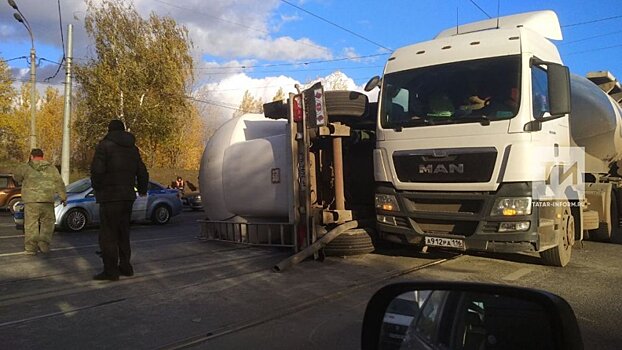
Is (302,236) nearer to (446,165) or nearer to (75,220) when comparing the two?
(446,165)

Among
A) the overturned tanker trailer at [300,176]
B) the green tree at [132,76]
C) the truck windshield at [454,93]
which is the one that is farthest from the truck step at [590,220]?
the green tree at [132,76]

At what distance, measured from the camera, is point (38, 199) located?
9.23m

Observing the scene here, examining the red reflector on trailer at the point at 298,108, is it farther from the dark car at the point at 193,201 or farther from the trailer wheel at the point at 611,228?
the dark car at the point at 193,201

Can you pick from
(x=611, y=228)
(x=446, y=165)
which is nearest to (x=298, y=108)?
(x=446, y=165)

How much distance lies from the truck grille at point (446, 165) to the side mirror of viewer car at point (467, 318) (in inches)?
198

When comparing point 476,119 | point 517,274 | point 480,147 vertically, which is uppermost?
point 476,119

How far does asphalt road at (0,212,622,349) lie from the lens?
4.81 metres

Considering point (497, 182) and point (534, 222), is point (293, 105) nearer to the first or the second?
point (497, 182)

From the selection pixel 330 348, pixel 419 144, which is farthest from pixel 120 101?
pixel 330 348

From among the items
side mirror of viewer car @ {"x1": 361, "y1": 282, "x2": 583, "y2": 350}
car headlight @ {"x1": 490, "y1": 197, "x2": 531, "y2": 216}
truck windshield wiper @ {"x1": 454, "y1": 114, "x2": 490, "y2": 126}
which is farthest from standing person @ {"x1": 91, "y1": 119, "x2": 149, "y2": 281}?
side mirror of viewer car @ {"x1": 361, "y1": 282, "x2": 583, "y2": 350}

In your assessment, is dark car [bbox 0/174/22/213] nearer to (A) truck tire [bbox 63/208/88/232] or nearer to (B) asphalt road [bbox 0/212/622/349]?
(A) truck tire [bbox 63/208/88/232]

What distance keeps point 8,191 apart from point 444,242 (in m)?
20.5

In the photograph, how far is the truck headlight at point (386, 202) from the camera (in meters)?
7.87

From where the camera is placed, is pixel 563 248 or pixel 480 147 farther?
pixel 563 248
